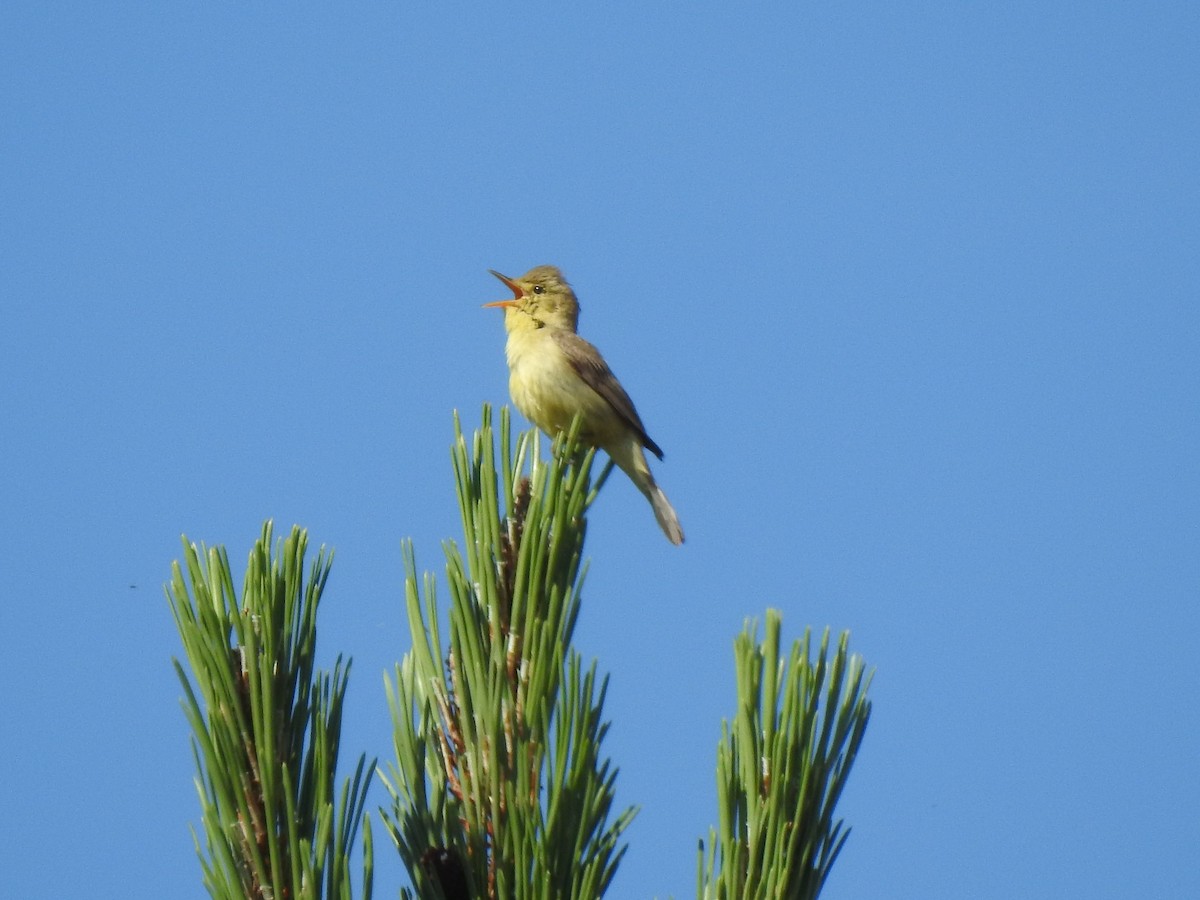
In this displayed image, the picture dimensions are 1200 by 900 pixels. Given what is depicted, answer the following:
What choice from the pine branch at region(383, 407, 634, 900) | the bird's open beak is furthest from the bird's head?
the pine branch at region(383, 407, 634, 900)

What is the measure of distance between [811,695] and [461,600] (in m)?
0.74

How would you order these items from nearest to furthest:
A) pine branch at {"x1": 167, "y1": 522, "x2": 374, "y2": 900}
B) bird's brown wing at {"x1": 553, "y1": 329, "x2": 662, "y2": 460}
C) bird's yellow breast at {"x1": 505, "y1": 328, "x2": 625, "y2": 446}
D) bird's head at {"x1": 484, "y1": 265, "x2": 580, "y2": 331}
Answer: pine branch at {"x1": 167, "y1": 522, "x2": 374, "y2": 900}
bird's yellow breast at {"x1": 505, "y1": 328, "x2": 625, "y2": 446}
bird's brown wing at {"x1": 553, "y1": 329, "x2": 662, "y2": 460}
bird's head at {"x1": 484, "y1": 265, "x2": 580, "y2": 331}

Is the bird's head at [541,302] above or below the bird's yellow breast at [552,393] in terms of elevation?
above

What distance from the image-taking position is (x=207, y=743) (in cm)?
234

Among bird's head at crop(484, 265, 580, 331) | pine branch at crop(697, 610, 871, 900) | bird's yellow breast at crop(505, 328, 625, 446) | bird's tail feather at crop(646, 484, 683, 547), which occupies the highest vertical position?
bird's head at crop(484, 265, 580, 331)

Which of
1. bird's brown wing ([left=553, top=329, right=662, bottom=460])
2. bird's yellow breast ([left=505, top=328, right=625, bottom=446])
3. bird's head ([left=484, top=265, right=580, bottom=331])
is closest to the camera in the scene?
bird's yellow breast ([left=505, top=328, right=625, bottom=446])

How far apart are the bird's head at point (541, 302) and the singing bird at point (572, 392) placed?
0.4 inches

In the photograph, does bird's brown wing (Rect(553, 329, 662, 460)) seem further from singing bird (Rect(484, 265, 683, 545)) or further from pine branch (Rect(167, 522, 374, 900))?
pine branch (Rect(167, 522, 374, 900))

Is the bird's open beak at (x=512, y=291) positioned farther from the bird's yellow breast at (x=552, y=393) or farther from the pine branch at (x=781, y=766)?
the pine branch at (x=781, y=766)

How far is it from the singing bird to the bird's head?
0.03 feet

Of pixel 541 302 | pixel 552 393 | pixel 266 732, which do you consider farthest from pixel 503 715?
pixel 541 302

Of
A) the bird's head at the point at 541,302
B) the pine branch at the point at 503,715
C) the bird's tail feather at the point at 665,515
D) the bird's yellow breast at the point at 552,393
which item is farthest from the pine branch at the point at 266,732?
the bird's head at the point at 541,302

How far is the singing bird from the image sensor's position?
865 centimetres

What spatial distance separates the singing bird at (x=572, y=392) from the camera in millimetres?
8648
